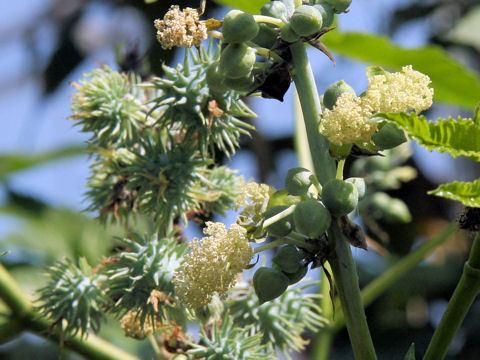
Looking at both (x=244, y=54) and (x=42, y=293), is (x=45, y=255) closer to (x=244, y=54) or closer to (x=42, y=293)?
(x=42, y=293)

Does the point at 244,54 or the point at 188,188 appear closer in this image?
the point at 244,54

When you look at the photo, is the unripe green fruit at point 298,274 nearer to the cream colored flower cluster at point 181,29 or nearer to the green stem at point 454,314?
the green stem at point 454,314

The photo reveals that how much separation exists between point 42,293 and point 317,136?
1035 mm

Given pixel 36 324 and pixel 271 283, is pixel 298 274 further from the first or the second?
pixel 36 324

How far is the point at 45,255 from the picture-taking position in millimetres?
3881

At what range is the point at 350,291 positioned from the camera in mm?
1252

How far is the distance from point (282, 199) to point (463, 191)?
1.09 feet

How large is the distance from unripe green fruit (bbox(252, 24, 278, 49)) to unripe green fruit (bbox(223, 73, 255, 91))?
6cm

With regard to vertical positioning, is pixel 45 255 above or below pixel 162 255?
below

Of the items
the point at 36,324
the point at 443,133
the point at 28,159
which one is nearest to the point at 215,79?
the point at 443,133

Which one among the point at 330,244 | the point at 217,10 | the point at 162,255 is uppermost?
the point at 217,10

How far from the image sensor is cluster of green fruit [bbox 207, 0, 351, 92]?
123cm

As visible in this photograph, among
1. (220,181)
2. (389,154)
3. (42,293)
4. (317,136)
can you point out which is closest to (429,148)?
(317,136)

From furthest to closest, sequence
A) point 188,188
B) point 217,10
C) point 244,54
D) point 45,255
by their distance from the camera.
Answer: point 217,10
point 45,255
point 188,188
point 244,54
